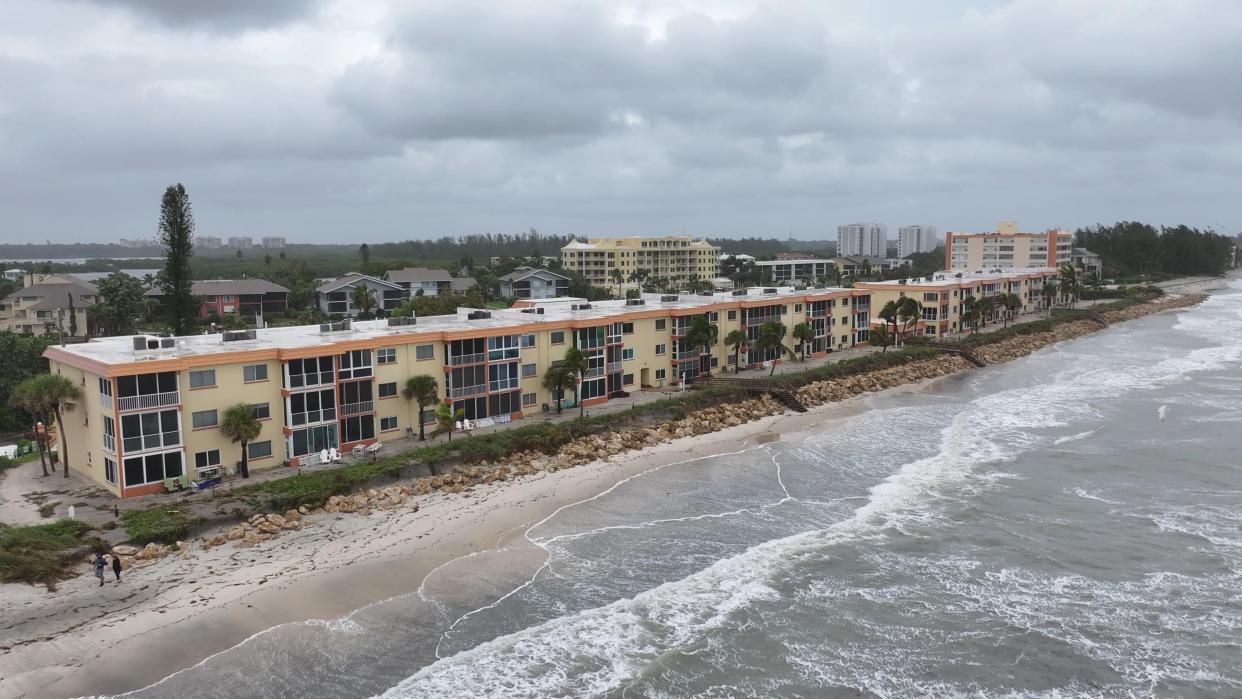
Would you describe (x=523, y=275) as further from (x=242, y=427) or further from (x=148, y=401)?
(x=148, y=401)

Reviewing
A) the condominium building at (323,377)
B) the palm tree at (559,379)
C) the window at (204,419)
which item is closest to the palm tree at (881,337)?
the condominium building at (323,377)

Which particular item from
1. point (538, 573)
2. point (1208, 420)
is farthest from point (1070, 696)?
point (1208, 420)

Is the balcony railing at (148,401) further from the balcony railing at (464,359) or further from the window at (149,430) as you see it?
the balcony railing at (464,359)

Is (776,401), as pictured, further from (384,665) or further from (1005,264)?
(1005,264)

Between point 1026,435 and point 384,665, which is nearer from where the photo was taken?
point 384,665

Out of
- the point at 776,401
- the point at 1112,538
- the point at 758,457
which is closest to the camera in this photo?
the point at 1112,538

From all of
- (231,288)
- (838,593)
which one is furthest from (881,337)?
(231,288)

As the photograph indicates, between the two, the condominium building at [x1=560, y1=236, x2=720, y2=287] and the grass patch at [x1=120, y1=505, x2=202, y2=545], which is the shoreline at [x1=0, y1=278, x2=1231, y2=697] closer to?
the grass patch at [x1=120, y1=505, x2=202, y2=545]
